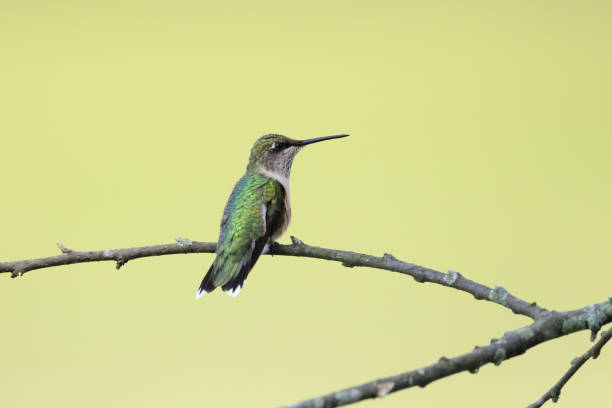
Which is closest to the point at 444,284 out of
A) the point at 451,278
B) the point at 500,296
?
the point at 451,278

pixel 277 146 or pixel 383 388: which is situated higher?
pixel 277 146

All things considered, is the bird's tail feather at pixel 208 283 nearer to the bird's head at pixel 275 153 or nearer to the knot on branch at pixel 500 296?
the bird's head at pixel 275 153

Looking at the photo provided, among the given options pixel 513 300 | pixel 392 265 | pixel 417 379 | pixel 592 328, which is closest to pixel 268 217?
pixel 392 265

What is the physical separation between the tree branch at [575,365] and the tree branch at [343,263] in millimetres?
221

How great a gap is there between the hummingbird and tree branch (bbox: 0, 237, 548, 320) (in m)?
0.41

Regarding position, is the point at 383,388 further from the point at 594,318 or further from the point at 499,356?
the point at 594,318

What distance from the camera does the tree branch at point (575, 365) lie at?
1.62m

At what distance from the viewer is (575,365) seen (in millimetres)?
1668

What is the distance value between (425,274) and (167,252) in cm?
80

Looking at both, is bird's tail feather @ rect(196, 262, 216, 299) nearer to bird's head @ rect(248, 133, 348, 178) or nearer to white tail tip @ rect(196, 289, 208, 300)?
white tail tip @ rect(196, 289, 208, 300)

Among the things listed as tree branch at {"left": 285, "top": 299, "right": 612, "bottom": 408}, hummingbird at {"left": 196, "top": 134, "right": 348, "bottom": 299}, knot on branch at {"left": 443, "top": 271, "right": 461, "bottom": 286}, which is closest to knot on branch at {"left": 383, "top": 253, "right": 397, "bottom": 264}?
knot on branch at {"left": 443, "top": 271, "right": 461, "bottom": 286}

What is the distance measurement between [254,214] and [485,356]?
1.87 meters

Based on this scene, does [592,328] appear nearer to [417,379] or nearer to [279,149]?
[417,379]

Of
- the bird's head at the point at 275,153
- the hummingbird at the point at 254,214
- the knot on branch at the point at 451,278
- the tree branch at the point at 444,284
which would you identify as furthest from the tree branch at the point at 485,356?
the bird's head at the point at 275,153
